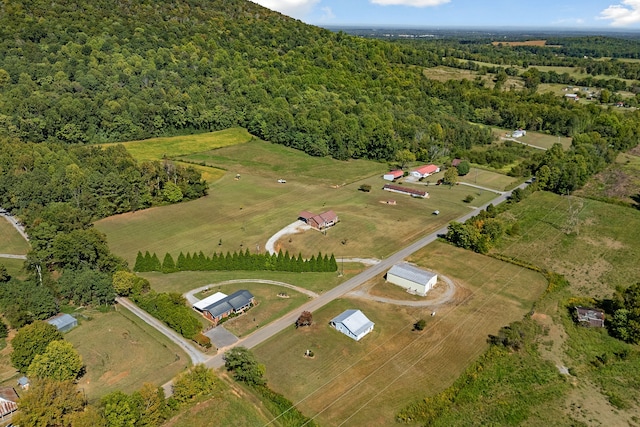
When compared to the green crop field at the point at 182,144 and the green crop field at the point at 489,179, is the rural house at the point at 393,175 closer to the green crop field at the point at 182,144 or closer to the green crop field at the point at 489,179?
the green crop field at the point at 489,179

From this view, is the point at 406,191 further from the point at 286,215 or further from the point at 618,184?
the point at 618,184

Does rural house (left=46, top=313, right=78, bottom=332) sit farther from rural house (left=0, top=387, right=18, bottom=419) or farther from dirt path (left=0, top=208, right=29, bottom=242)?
dirt path (left=0, top=208, right=29, bottom=242)

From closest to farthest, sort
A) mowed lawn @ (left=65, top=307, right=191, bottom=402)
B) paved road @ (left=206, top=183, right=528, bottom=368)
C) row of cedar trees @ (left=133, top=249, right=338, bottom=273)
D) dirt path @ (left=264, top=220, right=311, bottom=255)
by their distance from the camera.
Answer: mowed lawn @ (left=65, top=307, right=191, bottom=402), paved road @ (left=206, top=183, right=528, bottom=368), row of cedar trees @ (left=133, top=249, right=338, bottom=273), dirt path @ (left=264, top=220, right=311, bottom=255)

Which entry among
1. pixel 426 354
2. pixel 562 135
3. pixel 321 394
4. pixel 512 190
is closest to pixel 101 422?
pixel 321 394

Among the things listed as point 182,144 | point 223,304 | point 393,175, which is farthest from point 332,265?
point 182,144

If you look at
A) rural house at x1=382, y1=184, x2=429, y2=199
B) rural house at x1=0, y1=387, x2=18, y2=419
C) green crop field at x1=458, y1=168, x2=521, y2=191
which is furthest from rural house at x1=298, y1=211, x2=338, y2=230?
rural house at x1=0, y1=387, x2=18, y2=419

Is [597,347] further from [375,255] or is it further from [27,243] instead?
[27,243]
